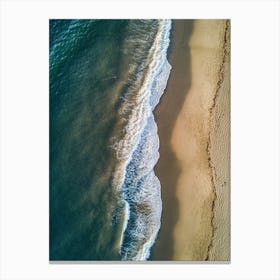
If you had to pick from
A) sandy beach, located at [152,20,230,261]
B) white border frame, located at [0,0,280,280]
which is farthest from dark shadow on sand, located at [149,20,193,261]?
white border frame, located at [0,0,280,280]

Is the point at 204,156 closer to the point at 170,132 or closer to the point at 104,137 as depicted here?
the point at 170,132

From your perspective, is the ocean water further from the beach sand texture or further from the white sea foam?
the beach sand texture

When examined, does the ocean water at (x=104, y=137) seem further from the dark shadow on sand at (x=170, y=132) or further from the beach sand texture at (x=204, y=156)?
the beach sand texture at (x=204, y=156)

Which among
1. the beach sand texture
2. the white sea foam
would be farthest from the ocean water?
the beach sand texture

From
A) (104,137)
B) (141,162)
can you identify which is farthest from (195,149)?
(104,137)

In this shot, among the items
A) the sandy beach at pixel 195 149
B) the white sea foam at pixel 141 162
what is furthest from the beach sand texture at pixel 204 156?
the white sea foam at pixel 141 162
